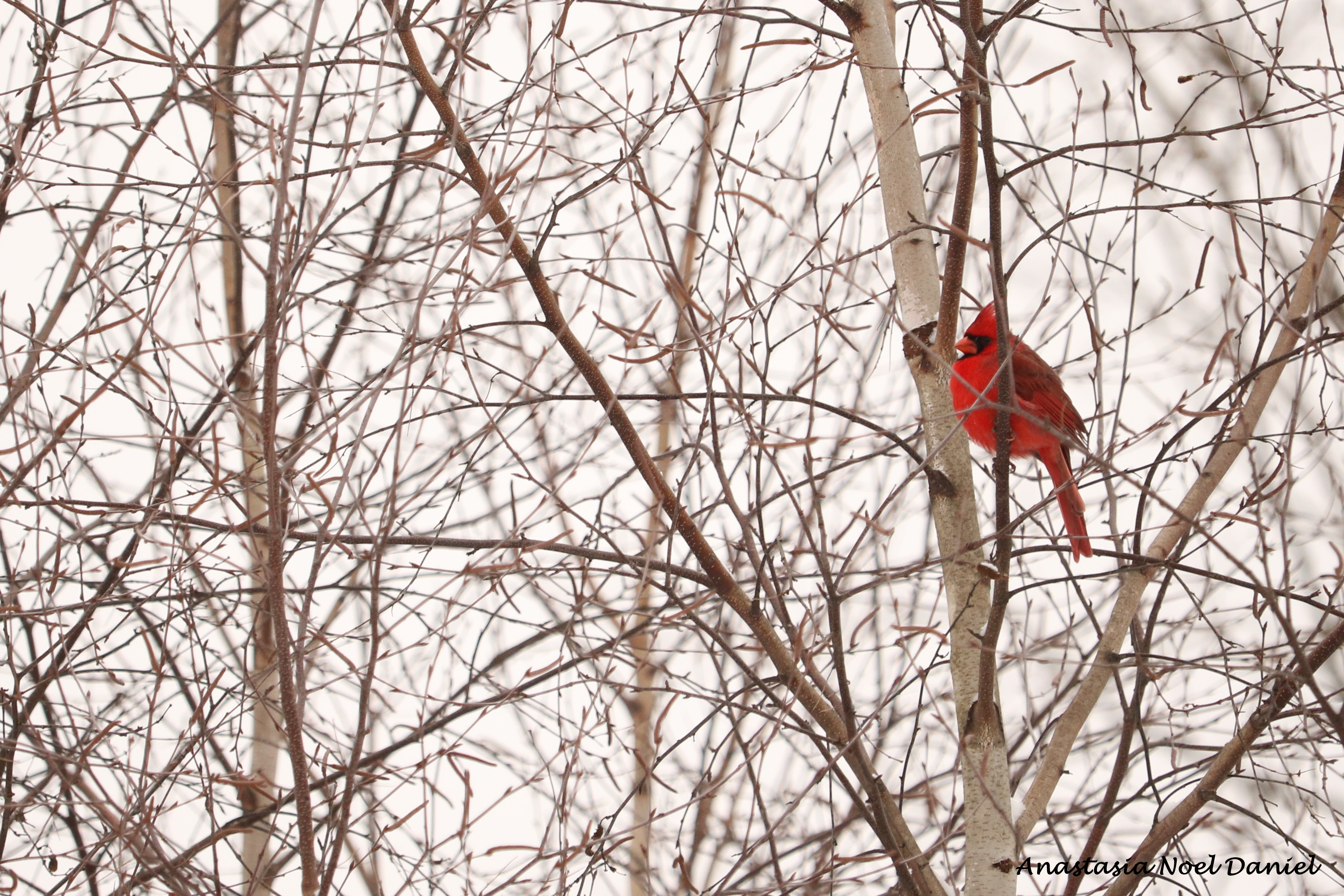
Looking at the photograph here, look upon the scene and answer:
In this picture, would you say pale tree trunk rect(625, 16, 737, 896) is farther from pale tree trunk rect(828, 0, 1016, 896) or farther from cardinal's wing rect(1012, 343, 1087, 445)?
cardinal's wing rect(1012, 343, 1087, 445)

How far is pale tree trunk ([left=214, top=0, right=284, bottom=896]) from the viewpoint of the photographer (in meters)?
2.10

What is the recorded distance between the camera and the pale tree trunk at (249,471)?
210 cm

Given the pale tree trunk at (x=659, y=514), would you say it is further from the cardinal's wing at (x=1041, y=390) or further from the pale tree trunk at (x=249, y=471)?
the cardinal's wing at (x=1041, y=390)

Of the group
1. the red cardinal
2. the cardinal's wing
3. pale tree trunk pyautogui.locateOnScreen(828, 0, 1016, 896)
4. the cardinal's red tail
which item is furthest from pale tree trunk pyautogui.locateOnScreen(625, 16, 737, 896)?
the cardinal's red tail

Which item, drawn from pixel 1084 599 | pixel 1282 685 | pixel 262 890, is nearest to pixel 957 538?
pixel 1084 599

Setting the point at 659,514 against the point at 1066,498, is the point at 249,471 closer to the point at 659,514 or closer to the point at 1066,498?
the point at 659,514

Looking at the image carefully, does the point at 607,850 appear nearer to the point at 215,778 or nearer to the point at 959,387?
the point at 215,778

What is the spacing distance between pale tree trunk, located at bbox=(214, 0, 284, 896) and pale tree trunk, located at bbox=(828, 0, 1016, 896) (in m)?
1.31

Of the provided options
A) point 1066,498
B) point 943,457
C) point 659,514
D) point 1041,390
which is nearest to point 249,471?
point 659,514

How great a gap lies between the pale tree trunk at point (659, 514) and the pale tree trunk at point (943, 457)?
403mm

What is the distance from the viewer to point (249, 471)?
7.42 ft

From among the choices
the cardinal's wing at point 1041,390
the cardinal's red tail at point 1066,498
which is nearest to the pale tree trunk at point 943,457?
the cardinal's red tail at point 1066,498

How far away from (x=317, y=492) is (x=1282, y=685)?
6.27 feet

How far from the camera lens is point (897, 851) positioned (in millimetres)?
2180
